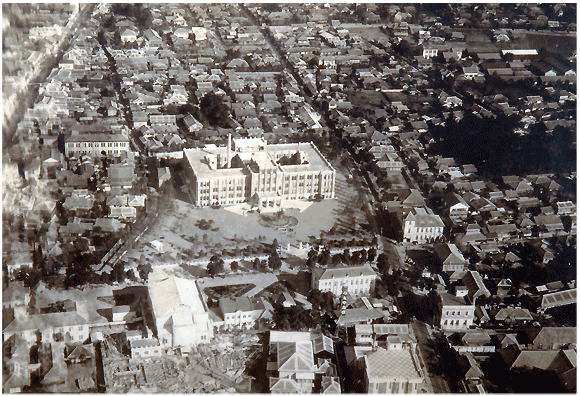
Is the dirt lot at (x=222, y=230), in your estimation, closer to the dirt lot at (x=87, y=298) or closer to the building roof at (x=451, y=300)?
the dirt lot at (x=87, y=298)

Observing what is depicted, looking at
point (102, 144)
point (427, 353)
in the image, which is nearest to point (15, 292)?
point (102, 144)

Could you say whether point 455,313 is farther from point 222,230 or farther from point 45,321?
point 45,321

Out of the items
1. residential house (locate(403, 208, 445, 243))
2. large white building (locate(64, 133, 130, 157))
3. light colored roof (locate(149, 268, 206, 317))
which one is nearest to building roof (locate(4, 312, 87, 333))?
light colored roof (locate(149, 268, 206, 317))

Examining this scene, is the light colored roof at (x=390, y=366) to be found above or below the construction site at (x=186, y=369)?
above

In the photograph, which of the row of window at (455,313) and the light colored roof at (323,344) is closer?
the light colored roof at (323,344)

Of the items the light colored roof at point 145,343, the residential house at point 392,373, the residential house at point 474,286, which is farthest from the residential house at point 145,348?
the residential house at point 474,286

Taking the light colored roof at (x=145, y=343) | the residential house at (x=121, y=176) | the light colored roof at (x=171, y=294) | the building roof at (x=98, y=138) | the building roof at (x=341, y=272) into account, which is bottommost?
the light colored roof at (x=145, y=343)
